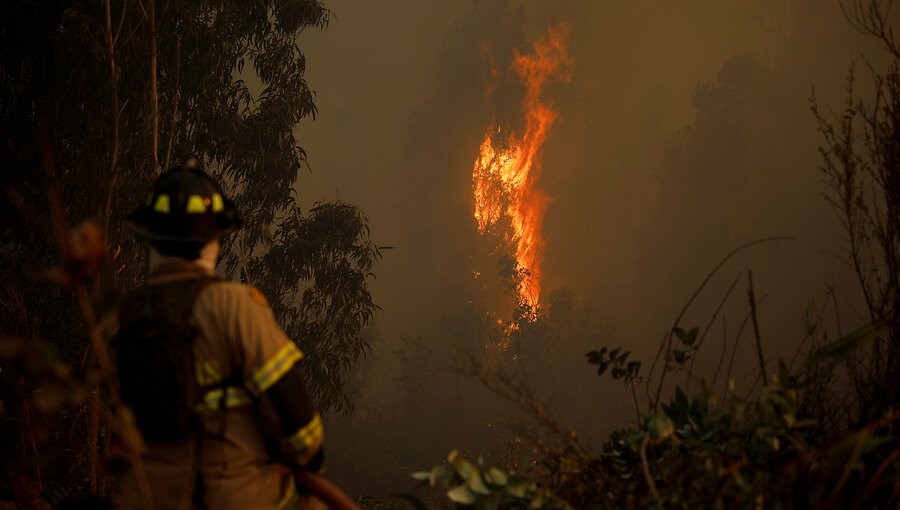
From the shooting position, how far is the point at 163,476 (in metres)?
1.76

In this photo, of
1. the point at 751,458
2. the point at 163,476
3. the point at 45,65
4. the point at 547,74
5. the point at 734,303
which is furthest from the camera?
the point at 547,74

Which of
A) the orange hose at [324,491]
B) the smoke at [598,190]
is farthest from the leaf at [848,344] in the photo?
the smoke at [598,190]

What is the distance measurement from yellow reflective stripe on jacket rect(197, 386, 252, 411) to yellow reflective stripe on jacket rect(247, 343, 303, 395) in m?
0.04

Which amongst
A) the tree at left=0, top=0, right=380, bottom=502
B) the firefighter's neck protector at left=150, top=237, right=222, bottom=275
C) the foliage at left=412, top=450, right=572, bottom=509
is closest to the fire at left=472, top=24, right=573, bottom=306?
the tree at left=0, top=0, right=380, bottom=502

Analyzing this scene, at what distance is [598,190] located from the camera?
52.1m

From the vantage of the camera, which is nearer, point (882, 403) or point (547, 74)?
point (882, 403)

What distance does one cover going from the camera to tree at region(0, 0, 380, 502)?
821 cm

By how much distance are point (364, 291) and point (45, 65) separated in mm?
5829

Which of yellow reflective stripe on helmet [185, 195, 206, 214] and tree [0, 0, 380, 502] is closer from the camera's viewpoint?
yellow reflective stripe on helmet [185, 195, 206, 214]

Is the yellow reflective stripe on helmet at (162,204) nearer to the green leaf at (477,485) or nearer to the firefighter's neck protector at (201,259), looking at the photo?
the firefighter's neck protector at (201,259)

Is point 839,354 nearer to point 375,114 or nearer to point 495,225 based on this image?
point 495,225

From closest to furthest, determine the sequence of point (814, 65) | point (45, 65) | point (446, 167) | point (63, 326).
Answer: point (45, 65)
point (63, 326)
point (814, 65)
point (446, 167)

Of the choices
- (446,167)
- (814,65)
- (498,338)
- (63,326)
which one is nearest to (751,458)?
(63,326)

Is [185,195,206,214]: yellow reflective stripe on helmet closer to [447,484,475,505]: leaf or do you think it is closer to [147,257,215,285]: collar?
[147,257,215,285]: collar
